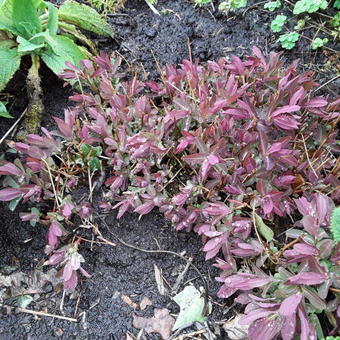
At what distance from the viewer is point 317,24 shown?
2748 millimetres

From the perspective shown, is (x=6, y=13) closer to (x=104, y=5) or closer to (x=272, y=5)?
(x=104, y=5)

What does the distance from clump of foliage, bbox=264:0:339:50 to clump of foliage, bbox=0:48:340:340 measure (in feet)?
1.78

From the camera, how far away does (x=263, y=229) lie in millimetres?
1873

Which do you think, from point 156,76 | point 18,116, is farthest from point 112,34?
point 18,116

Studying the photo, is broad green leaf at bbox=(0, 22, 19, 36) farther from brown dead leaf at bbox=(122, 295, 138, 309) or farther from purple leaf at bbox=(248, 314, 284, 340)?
purple leaf at bbox=(248, 314, 284, 340)

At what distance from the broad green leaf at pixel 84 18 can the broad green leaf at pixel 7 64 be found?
0.39 m

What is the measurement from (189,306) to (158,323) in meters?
0.15

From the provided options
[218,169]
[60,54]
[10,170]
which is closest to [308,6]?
[218,169]

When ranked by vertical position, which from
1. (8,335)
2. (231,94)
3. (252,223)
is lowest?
(8,335)

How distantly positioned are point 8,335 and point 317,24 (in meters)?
2.39

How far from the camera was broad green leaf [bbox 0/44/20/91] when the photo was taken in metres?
2.19

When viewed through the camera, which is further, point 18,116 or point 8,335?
point 18,116

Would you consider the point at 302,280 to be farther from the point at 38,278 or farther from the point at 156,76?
the point at 156,76

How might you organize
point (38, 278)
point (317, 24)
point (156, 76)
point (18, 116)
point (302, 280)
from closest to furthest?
1. point (302, 280)
2. point (38, 278)
3. point (18, 116)
4. point (156, 76)
5. point (317, 24)
